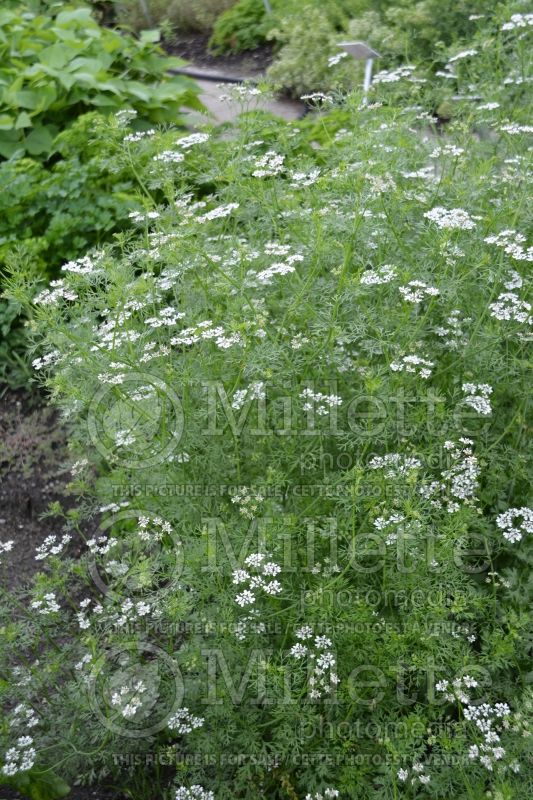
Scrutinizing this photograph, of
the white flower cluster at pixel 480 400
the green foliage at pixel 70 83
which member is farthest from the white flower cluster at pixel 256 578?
the green foliage at pixel 70 83

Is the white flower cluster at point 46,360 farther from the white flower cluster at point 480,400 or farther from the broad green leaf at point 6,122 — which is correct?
the broad green leaf at point 6,122

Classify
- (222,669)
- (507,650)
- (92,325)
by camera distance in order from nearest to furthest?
(507,650)
(222,669)
(92,325)

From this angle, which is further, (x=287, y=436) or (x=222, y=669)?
(x=287, y=436)

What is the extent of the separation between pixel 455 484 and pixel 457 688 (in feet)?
2.23

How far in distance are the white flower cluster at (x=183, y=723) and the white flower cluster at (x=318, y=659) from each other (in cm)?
38

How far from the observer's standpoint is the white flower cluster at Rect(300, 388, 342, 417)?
275 cm

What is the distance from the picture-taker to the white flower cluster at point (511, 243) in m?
2.88

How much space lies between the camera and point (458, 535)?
2555 millimetres

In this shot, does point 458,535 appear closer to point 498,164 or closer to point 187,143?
point 187,143

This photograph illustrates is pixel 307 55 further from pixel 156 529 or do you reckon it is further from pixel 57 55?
pixel 156 529

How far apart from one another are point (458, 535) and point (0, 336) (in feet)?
11.5

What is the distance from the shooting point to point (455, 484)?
273 centimetres

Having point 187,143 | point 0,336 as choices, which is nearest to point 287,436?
point 187,143

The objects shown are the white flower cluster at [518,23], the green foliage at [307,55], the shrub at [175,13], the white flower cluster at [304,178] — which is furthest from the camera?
the shrub at [175,13]
